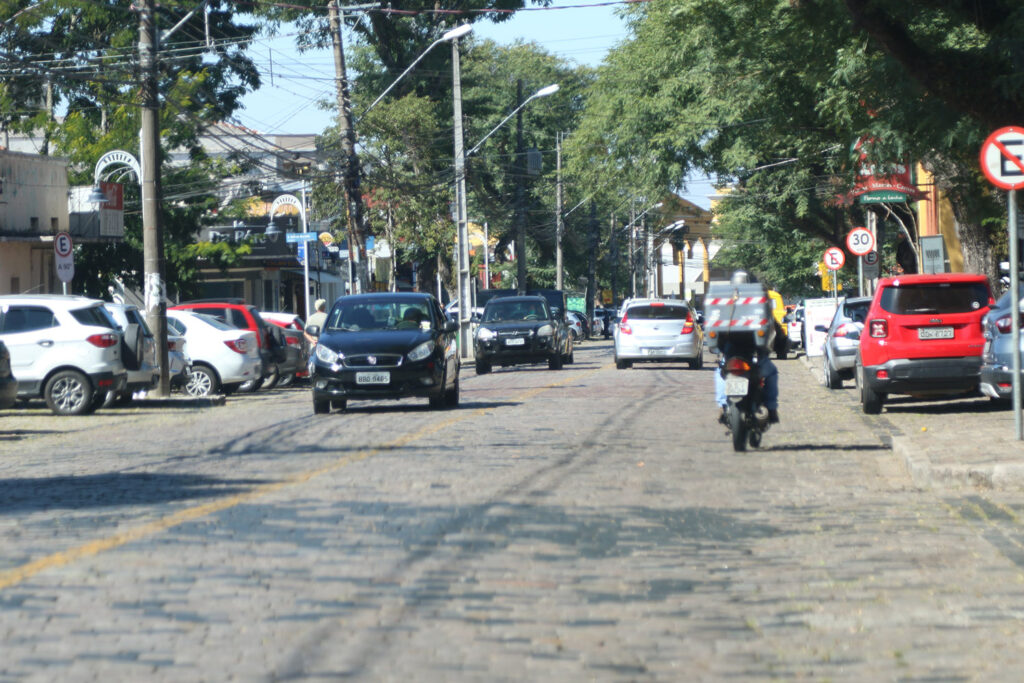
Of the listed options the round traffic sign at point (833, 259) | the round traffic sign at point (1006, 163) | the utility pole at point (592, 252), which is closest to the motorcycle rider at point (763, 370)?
the round traffic sign at point (1006, 163)

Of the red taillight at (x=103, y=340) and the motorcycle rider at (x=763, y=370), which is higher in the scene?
the red taillight at (x=103, y=340)

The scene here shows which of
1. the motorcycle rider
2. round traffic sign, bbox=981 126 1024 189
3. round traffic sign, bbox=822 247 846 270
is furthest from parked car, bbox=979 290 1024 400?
round traffic sign, bbox=822 247 846 270

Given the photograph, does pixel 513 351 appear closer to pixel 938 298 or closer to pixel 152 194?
pixel 152 194

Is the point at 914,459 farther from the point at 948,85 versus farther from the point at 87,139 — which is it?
the point at 87,139

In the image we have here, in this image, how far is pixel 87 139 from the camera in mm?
45688

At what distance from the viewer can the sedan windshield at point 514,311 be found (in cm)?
3506

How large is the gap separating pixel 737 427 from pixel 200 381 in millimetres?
13913

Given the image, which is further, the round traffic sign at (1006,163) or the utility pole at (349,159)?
the utility pole at (349,159)

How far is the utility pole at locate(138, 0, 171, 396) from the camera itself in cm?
2428

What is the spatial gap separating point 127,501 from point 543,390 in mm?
14875

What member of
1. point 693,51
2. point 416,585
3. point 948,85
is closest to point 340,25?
point 693,51

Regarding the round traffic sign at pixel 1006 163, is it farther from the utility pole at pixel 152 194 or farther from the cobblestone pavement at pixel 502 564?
the utility pole at pixel 152 194

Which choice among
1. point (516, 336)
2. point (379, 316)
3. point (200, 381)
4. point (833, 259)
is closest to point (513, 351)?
point (516, 336)

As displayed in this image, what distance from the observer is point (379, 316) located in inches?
822
